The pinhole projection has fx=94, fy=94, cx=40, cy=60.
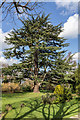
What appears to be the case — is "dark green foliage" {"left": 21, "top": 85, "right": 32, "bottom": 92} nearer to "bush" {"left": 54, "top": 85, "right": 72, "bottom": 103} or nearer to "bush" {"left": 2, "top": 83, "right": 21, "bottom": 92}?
"bush" {"left": 2, "top": 83, "right": 21, "bottom": 92}

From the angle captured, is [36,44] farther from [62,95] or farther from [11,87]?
[62,95]

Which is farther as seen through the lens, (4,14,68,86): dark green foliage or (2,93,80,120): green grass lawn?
(4,14,68,86): dark green foliage

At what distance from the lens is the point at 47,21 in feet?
33.6

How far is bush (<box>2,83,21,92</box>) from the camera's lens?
27.8 ft

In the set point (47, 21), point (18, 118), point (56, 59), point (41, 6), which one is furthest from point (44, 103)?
point (47, 21)

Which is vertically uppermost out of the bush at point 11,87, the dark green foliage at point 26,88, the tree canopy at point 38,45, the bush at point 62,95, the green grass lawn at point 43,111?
the tree canopy at point 38,45

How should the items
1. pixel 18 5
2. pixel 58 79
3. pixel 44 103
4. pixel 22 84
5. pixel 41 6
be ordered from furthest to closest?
pixel 22 84 → pixel 58 79 → pixel 44 103 → pixel 41 6 → pixel 18 5

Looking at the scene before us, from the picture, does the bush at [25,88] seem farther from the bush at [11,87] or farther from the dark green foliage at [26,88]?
the bush at [11,87]

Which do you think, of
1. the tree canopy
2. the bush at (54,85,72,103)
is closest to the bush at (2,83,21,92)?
the tree canopy


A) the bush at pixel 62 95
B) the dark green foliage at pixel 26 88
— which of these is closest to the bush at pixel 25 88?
the dark green foliage at pixel 26 88

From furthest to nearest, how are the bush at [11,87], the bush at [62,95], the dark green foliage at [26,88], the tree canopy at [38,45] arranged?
the dark green foliage at [26,88], the tree canopy at [38,45], the bush at [11,87], the bush at [62,95]

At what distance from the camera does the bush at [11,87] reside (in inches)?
333

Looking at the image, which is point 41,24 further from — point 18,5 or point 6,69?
point 18,5

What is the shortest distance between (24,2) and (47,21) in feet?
28.0
